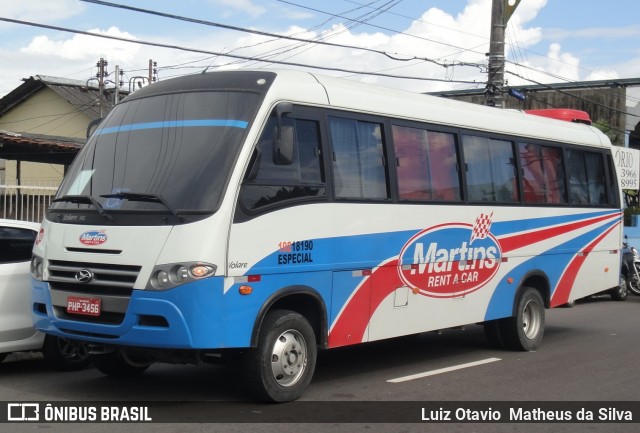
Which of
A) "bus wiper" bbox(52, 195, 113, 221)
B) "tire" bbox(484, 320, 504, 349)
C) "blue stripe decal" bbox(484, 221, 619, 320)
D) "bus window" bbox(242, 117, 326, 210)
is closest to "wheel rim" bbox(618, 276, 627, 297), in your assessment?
"blue stripe decal" bbox(484, 221, 619, 320)

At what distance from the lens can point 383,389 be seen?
8484mm

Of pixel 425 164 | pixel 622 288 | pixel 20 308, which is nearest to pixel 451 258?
pixel 425 164

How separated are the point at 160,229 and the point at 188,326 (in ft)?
2.77

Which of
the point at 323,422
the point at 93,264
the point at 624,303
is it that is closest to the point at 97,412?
the point at 93,264

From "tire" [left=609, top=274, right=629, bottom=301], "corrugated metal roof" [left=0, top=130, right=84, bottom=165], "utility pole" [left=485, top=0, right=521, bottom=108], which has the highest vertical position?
"utility pole" [left=485, top=0, right=521, bottom=108]

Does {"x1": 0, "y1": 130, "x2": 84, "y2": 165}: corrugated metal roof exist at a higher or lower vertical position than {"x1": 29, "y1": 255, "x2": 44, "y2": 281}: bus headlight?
higher

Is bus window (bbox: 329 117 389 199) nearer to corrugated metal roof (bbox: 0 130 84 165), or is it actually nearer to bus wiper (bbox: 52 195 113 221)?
bus wiper (bbox: 52 195 113 221)

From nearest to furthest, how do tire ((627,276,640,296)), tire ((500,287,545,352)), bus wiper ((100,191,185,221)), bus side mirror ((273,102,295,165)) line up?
bus wiper ((100,191,185,221))
bus side mirror ((273,102,295,165))
tire ((500,287,545,352))
tire ((627,276,640,296))

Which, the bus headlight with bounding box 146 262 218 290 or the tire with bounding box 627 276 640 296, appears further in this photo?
the tire with bounding box 627 276 640 296

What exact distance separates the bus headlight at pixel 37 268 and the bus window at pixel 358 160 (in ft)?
9.40

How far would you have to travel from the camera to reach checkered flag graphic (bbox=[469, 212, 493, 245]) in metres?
10.2

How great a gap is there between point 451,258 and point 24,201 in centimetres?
917

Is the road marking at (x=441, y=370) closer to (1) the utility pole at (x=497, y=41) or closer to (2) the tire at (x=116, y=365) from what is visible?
(2) the tire at (x=116, y=365)

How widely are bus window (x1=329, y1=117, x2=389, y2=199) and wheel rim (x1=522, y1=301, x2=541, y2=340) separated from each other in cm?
362
